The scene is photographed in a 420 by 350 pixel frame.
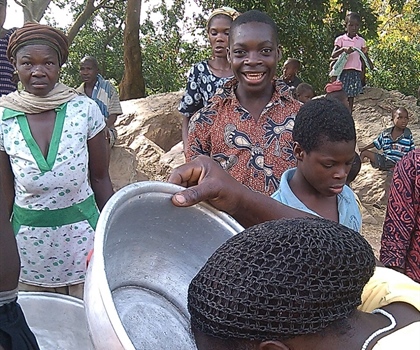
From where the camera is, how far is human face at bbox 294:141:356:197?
6.33 feet

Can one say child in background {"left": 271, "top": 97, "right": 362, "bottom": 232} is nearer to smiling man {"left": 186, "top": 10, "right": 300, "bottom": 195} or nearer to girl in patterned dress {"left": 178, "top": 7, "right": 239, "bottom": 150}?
smiling man {"left": 186, "top": 10, "right": 300, "bottom": 195}

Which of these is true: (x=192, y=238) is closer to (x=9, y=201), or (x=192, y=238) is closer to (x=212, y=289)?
(x=212, y=289)

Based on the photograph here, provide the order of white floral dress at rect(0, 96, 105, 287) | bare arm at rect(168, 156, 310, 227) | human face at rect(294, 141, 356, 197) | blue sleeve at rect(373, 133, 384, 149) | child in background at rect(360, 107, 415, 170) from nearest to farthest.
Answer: bare arm at rect(168, 156, 310, 227) → human face at rect(294, 141, 356, 197) → white floral dress at rect(0, 96, 105, 287) → child in background at rect(360, 107, 415, 170) → blue sleeve at rect(373, 133, 384, 149)

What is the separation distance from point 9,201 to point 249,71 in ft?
3.91

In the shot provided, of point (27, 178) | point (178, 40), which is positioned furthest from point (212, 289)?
point (178, 40)

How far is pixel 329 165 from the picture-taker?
1945mm

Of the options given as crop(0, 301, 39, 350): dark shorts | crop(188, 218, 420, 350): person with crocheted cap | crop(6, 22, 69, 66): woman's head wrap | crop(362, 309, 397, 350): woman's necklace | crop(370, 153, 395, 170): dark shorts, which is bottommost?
crop(370, 153, 395, 170): dark shorts

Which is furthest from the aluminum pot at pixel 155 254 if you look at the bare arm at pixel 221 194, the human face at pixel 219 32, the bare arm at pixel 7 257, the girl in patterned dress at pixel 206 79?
the human face at pixel 219 32

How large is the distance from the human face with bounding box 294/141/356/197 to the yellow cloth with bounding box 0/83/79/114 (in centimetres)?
119

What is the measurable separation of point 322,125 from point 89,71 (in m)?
4.36

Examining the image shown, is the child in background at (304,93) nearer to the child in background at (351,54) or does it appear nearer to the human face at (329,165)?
the child in background at (351,54)

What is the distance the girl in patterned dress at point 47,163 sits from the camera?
2463 mm

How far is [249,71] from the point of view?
7.61 feet

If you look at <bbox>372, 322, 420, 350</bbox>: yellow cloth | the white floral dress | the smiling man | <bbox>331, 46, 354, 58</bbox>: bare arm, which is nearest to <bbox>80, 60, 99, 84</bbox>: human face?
the white floral dress
